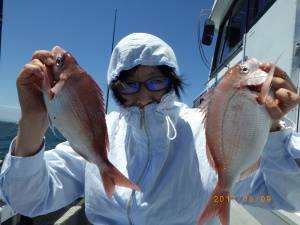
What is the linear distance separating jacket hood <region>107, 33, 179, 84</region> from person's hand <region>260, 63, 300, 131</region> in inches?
28.1

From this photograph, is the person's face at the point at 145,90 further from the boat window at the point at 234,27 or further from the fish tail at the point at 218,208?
the boat window at the point at 234,27

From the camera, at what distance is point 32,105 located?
5.84ft

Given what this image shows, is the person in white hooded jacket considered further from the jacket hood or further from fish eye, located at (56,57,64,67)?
fish eye, located at (56,57,64,67)

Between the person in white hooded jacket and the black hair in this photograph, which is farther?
the black hair

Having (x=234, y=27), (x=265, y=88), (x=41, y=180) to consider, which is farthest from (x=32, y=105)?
(x=234, y=27)

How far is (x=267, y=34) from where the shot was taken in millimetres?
3971

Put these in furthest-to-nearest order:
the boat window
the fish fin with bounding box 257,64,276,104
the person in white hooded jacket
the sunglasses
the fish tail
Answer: the boat window, the sunglasses, the person in white hooded jacket, the fish tail, the fish fin with bounding box 257,64,276,104

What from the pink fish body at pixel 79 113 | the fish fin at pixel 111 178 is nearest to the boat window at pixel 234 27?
the pink fish body at pixel 79 113

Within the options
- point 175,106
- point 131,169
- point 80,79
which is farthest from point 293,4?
point 80,79

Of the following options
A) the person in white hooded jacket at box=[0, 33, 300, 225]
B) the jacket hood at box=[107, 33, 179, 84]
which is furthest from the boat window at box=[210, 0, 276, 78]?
the person in white hooded jacket at box=[0, 33, 300, 225]

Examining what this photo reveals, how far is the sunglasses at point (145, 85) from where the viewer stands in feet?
6.81

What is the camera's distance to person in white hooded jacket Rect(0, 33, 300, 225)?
73.9 inches

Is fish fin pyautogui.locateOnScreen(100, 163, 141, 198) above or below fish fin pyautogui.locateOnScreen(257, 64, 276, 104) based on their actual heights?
below

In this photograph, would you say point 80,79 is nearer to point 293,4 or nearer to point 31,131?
point 31,131
